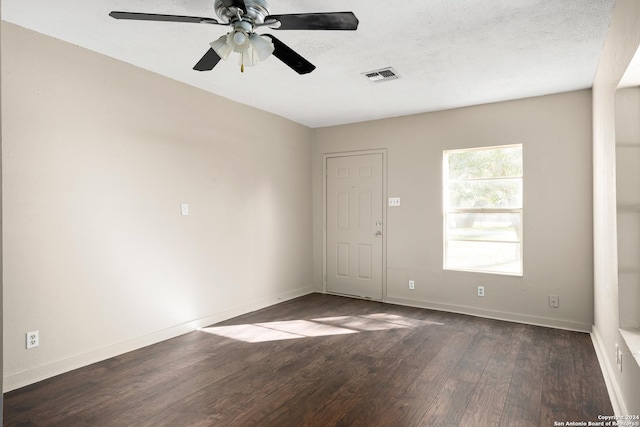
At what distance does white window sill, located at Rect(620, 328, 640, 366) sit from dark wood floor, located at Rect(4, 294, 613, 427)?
60 centimetres

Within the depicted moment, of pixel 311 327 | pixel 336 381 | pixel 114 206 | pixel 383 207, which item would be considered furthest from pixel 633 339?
pixel 114 206

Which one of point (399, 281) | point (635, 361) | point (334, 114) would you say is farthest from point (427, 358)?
point (334, 114)

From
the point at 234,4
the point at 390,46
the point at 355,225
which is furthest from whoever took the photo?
the point at 355,225

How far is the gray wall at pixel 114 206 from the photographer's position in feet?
9.48

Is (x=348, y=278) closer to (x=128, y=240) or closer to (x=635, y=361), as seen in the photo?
(x=128, y=240)

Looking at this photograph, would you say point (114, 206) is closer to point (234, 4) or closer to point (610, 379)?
point (234, 4)

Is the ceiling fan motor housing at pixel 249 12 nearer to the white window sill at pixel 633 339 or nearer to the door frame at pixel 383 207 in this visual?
the white window sill at pixel 633 339

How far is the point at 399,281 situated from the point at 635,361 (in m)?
3.31

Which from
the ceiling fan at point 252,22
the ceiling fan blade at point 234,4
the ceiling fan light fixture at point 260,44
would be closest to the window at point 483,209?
the ceiling fan at point 252,22

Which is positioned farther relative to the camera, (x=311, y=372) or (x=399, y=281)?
(x=399, y=281)

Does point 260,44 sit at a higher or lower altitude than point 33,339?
higher

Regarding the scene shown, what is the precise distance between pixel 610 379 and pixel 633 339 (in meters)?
0.83

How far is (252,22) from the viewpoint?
230cm

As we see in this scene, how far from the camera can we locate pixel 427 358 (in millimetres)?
3398
